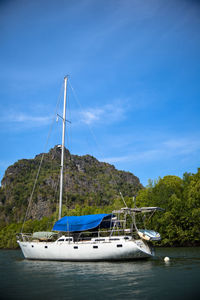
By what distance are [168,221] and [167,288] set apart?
40.8 meters

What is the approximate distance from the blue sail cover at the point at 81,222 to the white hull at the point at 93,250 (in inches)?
57.8

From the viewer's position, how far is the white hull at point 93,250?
23625mm

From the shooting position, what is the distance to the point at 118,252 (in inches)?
941

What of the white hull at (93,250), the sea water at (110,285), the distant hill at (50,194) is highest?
the distant hill at (50,194)

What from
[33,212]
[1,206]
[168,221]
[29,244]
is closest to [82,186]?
[33,212]

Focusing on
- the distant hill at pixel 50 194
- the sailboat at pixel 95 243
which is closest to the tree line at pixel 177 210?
the sailboat at pixel 95 243

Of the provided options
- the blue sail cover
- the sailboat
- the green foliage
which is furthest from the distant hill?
the blue sail cover

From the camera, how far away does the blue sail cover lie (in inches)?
1027

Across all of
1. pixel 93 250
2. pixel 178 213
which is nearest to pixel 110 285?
pixel 93 250

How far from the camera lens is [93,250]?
24641mm

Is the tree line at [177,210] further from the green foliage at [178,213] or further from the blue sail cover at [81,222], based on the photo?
the blue sail cover at [81,222]

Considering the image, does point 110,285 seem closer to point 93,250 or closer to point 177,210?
point 93,250

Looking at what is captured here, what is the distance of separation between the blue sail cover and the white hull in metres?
1.47

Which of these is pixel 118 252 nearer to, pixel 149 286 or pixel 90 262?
pixel 90 262
